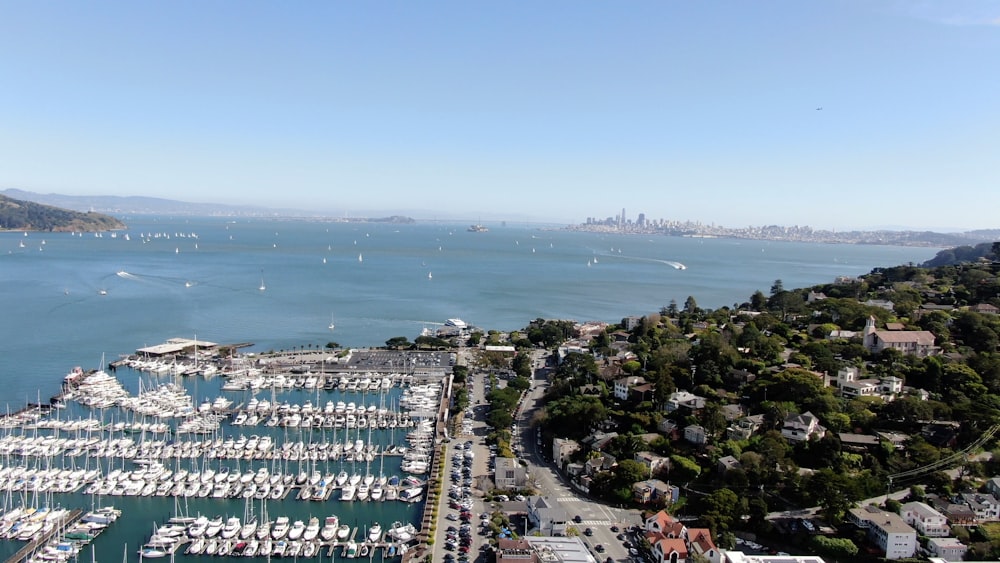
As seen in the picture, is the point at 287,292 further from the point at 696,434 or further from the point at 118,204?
the point at 118,204

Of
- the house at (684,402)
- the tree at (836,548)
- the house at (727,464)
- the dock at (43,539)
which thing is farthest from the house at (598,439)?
the dock at (43,539)

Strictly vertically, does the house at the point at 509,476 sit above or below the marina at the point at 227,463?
above

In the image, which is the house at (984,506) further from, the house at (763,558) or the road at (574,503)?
the road at (574,503)

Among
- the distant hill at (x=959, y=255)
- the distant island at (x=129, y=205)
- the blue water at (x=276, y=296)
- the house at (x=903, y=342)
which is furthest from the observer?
the distant island at (x=129, y=205)

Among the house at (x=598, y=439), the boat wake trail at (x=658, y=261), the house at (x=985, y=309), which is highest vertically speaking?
the house at (x=985, y=309)

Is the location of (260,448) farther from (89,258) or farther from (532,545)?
(89,258)

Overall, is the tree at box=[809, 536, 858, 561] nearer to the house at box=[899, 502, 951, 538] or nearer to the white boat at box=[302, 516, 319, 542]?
the house at box=[899, 502, 951, 538]
